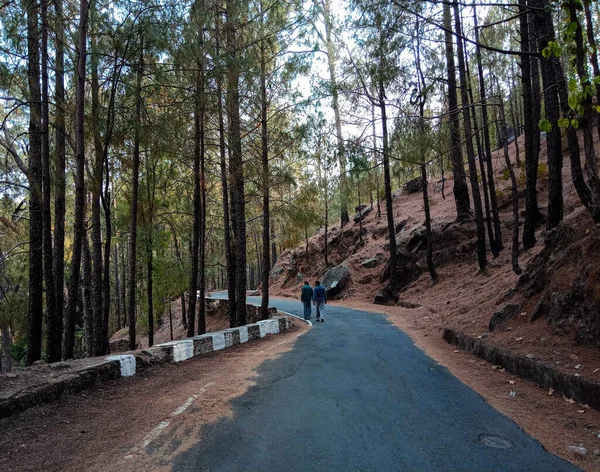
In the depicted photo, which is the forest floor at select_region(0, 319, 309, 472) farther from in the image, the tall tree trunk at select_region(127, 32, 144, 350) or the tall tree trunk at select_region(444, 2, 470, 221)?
the tall tree trunk at select_region(444, 2, 470, 221)

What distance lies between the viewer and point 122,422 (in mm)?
5262

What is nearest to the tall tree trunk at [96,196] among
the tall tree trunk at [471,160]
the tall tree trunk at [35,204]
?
the tall tree trunk at [35,204]

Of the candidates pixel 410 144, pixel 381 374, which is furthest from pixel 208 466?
pixel 410 144

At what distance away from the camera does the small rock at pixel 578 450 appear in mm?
4148

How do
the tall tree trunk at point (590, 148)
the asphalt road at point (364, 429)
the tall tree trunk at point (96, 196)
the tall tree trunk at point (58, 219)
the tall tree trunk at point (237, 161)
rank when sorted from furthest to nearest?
the tall tree trunk at point (237, 161), the tall tree trunk at point (58, 219), the tall tree trunk at point (96, 196), the tall tree trunk at point (590, 148), the asphalt road at point (364, 429)

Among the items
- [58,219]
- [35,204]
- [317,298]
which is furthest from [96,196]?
[317,298]

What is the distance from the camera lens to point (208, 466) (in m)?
3.80

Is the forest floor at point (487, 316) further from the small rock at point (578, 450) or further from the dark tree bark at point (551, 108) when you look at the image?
the dark tree bark at point (551, 108)

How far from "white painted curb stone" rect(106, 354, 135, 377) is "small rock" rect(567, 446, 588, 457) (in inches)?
264

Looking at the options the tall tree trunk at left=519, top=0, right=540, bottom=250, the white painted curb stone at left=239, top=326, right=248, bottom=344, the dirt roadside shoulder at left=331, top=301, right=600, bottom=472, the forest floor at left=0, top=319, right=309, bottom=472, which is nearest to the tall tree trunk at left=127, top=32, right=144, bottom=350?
the white painted curb stone at left=239, top=326, right=248, bottom=344

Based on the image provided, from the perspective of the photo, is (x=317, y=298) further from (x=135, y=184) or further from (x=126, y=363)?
(x=126, y=363)

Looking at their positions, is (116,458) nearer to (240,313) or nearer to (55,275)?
(55,275)

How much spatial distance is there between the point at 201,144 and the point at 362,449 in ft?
36.4

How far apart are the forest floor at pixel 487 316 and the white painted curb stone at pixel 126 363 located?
5841 millimetres
